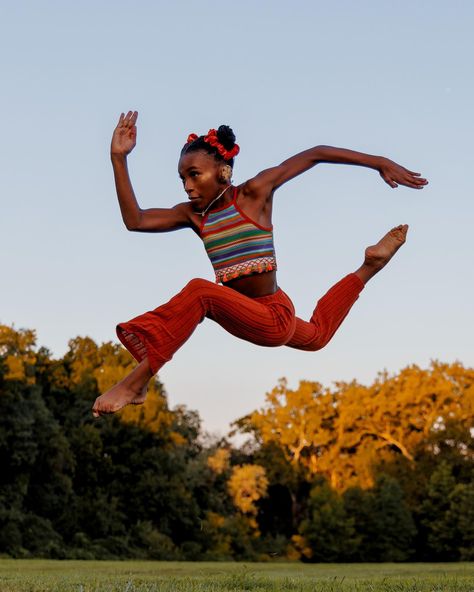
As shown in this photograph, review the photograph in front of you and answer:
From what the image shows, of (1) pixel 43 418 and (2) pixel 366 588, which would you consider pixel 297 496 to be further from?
(2) pixel 366 588

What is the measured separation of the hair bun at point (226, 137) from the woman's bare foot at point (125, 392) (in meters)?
1.63

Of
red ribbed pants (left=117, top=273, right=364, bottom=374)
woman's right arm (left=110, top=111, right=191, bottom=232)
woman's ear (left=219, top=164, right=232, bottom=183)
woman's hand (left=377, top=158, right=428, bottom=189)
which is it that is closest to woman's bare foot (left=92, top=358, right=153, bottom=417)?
red ribbed pants (left=117, top=273, right=364, bottom=374)

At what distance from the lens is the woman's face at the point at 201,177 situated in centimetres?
625

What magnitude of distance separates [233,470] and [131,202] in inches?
1364

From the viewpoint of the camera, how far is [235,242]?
6305mm

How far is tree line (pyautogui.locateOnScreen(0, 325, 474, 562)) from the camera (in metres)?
30.7

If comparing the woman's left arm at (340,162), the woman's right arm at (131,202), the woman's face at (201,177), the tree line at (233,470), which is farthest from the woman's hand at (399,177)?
the tree line at (233,470)

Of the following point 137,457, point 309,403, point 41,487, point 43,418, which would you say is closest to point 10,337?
point 43,418

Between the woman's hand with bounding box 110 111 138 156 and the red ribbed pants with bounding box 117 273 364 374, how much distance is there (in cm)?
102

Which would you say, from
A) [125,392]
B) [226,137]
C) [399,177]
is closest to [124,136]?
[226,137]

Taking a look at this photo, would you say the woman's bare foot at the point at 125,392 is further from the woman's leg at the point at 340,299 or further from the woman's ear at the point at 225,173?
the woman's ear at the point at 225,173

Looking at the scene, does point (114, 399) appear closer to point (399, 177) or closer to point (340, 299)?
point (340, 299)

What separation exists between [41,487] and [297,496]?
17156 mm

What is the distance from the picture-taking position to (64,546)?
30312 mm
